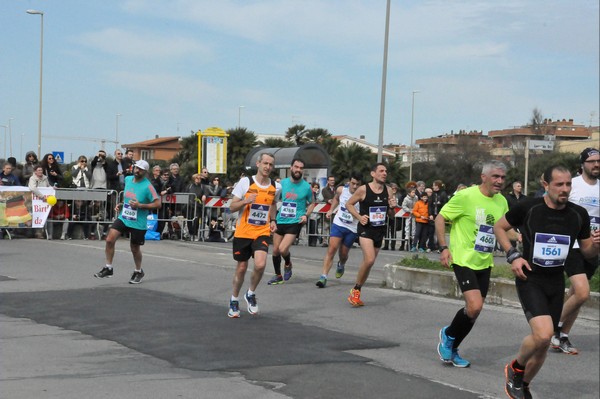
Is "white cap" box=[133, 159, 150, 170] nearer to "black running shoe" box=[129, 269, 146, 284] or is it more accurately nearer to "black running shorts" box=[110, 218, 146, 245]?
"black running shorts" box=[110, 218, 146, 245]

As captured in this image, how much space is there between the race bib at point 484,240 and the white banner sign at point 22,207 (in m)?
16.1

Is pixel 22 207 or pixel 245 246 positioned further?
pixel 22 207

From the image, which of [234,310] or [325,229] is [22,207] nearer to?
[325,229]

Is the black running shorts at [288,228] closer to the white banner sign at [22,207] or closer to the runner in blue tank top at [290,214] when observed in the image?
the runner in blue tank top at [290,214]

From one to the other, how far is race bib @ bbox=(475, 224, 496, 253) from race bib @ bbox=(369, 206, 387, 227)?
152 inches

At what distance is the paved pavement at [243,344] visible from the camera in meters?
7.20

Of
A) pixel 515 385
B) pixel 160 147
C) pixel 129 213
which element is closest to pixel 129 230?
pixel 129 213

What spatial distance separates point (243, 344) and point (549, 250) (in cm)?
318

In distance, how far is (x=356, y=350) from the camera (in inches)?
350

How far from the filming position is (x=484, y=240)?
8.68 meters

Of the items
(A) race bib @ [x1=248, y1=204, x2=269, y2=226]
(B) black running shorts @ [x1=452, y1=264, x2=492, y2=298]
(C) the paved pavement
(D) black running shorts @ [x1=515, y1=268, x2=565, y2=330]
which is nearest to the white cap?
(C) the paved pavement

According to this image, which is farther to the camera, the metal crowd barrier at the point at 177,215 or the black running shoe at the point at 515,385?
the metal crowd barrier at the point at 177,215

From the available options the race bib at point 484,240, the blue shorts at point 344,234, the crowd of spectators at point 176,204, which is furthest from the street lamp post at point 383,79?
the race bib at point 484,240

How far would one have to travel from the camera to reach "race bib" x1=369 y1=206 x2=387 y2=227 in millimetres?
12516
